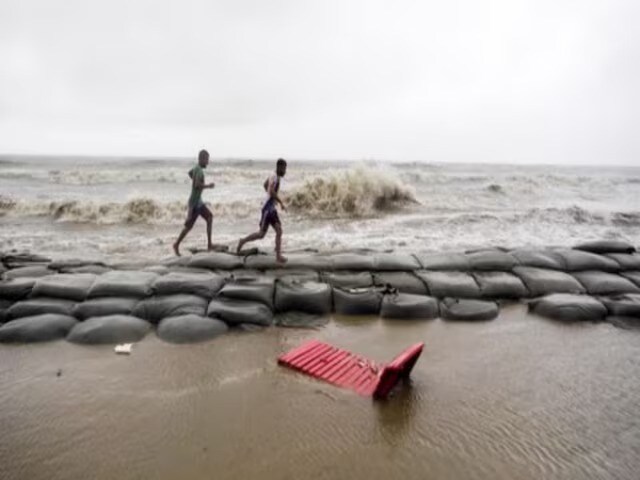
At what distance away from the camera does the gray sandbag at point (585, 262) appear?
224 inches

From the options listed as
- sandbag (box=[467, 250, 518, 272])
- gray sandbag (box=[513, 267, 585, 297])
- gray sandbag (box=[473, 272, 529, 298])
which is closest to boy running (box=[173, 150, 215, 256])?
sandbag (box=[467, 250, 518, 272])

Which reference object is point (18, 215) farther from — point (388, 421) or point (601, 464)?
point (601, 464)

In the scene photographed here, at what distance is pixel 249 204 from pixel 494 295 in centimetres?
905

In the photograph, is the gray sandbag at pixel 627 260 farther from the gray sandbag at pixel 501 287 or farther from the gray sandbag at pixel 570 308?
the gray sandbag at pixel 501 287

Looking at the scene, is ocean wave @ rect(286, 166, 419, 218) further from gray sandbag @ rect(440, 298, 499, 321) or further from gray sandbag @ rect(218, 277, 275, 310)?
gray sandbag @ rect(440, 298, 499, 321)

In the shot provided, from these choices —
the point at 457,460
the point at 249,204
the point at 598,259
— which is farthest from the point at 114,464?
the point at 249,204

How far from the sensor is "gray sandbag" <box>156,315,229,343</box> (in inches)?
153

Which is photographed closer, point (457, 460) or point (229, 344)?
point (457, 460)

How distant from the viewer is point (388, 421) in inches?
111

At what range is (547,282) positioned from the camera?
527 centimetres

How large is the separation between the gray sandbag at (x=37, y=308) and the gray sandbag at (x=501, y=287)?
4.10 meters

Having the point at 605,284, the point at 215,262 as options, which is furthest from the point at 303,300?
the point at 605,284

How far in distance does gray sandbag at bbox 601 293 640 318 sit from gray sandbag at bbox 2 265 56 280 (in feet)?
19.2

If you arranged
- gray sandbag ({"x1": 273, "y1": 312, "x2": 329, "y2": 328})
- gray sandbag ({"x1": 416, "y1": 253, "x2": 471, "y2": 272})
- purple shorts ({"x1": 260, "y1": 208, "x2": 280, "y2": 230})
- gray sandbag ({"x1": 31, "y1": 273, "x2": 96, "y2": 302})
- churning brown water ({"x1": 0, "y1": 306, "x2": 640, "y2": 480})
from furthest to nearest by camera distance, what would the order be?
purple shorts ({"x1": 260, "y1": 208, "x2": 280, "y2": 230}), gray sandbag ({"x1": 416, "y1": 253, "x2": 471, "y2": 272}), gray sandbag ({"x1": 31, "y1": 273, "x2": 96, "y2": 302}), gray sandbag ({"x1": 273, "y1": 312, "x2": 329, "y2": 328}), churning brown water ({"x1": 0, "y1": 306, "x2": 640, "y2": 480})
